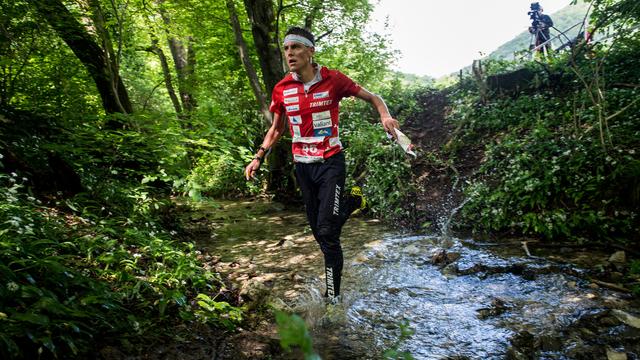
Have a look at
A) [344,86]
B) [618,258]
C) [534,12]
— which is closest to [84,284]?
[344,86]

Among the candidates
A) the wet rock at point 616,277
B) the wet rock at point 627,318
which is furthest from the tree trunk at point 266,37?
the wet rock at point 627,318

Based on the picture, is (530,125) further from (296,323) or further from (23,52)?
(23,52)

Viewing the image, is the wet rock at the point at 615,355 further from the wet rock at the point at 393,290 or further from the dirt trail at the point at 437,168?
the dirt trail at the point at 437,168

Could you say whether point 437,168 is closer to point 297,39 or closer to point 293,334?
point 297,39

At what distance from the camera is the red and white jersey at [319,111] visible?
3543 millimetres

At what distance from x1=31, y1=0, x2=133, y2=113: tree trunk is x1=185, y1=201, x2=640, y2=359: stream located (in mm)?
4157

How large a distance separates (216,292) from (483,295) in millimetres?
2725

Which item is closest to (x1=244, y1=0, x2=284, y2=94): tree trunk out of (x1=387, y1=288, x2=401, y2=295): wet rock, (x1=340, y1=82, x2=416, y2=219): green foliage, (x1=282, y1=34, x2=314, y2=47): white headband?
(x1=340, y1=82, x2=416, y2=219): green foliage

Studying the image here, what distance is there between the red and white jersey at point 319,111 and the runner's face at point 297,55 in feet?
0.56

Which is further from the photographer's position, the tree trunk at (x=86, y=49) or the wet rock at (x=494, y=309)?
the tree trunk at (x=86, y=49)

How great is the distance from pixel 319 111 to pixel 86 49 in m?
6.08

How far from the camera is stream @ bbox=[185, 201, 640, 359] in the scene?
2.79 m

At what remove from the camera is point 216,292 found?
12.5ft

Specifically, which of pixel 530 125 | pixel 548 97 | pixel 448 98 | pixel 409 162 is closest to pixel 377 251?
pixel 409 162
